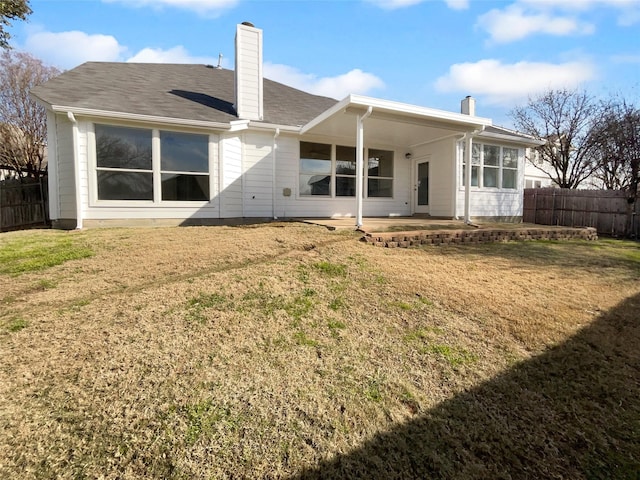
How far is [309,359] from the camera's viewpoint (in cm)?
279

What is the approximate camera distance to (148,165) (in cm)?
816

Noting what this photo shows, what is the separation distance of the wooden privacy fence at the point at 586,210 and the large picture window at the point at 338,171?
22.6 feet

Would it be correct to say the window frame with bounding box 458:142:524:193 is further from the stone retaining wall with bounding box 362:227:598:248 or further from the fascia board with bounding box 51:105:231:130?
the fascia board with bounding box 51:105:231:130

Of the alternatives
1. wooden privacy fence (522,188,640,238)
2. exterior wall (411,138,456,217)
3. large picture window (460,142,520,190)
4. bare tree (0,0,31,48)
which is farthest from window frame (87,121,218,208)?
wooden privacy fence (522,188,640,238)

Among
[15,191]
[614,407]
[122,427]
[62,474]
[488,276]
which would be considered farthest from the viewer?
[15,191]

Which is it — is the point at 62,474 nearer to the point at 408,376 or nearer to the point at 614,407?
the point at 408,376

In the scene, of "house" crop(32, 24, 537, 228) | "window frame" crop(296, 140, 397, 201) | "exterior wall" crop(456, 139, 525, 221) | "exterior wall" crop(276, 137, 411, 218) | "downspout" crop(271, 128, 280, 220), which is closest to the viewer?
"house" crop(32, 24, 537, 228)

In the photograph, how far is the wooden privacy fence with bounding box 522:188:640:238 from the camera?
37.2ft

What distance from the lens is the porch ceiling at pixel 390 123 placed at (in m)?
6.96

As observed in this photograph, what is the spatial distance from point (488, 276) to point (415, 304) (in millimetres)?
1727

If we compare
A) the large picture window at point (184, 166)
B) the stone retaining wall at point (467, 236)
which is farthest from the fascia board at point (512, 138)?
the large picture window at point (184, 166)

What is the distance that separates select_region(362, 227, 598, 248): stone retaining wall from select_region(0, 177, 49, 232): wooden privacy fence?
1166 cm

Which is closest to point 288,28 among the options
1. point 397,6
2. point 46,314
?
point 397,6

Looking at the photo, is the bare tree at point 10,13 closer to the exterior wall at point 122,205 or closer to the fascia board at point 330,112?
the exterior wall at point 122,205
